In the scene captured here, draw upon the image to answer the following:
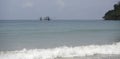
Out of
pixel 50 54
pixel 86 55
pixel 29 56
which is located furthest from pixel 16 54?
pixel 86 55

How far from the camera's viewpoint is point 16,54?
35.2ft

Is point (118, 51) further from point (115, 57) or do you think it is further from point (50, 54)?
point (50, 54)

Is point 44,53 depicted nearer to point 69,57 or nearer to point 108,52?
point 69,57

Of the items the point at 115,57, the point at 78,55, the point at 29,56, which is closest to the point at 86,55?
the point at 78,55

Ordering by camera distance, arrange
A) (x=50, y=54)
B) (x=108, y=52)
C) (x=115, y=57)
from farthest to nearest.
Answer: (x=108, y=52) < (x=50, y=54) < (x=115, y=57)

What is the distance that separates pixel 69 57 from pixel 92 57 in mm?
899

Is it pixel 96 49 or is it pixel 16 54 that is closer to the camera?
pixel 16 54

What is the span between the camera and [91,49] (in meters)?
12.2

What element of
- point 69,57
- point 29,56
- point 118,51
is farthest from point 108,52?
point 29,56

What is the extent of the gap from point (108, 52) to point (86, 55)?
4.24 feet

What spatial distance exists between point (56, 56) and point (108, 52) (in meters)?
2.54

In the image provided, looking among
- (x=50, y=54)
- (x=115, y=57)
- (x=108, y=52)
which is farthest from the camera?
(x=108, y=52)

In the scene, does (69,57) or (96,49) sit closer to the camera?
(69,57)

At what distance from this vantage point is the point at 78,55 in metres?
11.0
